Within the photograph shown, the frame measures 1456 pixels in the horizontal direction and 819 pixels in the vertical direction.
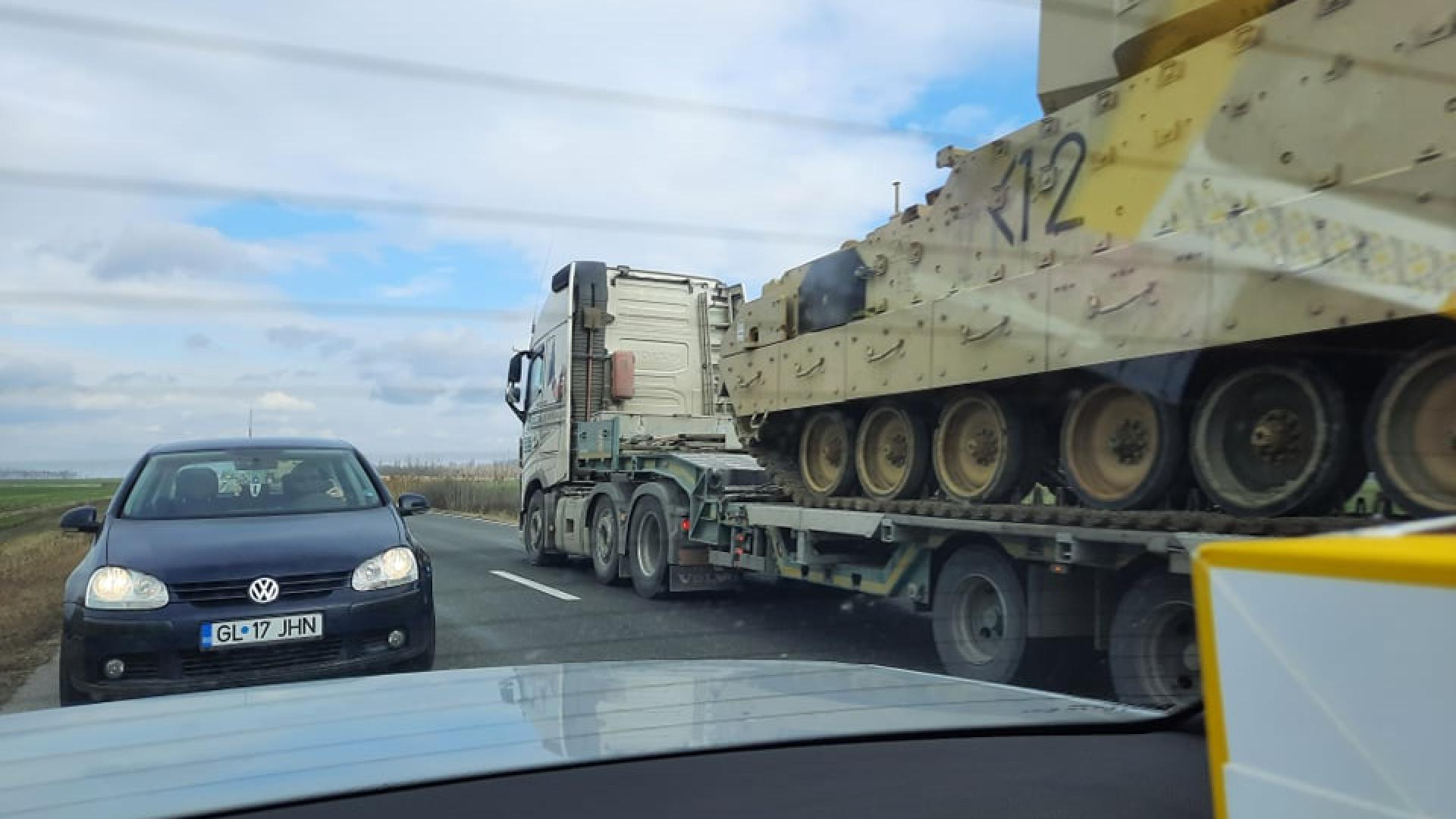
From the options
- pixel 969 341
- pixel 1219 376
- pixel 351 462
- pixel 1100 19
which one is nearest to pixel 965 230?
pixel 969 341

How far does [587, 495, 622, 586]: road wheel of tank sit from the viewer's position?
10656 millimetres

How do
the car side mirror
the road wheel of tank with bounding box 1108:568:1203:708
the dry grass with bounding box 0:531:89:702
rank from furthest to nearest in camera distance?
the dry grass with bounding box 0:531:89:702 → the car side mirror → the road wheel of tank with bounding box 1108:568:1203:708

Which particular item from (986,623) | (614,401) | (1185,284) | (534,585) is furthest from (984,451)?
(614,401)

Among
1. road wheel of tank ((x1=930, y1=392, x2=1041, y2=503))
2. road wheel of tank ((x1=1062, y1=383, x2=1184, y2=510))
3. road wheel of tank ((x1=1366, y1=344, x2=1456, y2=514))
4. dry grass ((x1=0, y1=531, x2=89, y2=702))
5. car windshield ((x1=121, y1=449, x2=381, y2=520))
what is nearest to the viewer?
road wheel of tank ((x1=1366, y1=344, x2=1456, y2=514))

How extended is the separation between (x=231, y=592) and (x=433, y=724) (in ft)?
11.1

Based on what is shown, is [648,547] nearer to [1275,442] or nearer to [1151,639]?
[1151,639]

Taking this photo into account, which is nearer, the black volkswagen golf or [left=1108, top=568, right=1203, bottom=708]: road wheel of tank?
[left=1108, top=568, right=1203, bottom=708]: road wheel of tank

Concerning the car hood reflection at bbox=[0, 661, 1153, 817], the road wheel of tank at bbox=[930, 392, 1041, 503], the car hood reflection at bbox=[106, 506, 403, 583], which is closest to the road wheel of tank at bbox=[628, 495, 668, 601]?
the road wheel of tank at bbox=[930, 392, 1041, 503]

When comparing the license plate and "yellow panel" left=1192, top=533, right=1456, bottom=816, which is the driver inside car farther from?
"yellow panel" left=1192, top=533, right=1456, bottom=816

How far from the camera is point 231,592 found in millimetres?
4984

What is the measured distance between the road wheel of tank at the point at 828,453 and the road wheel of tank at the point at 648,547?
1.71m

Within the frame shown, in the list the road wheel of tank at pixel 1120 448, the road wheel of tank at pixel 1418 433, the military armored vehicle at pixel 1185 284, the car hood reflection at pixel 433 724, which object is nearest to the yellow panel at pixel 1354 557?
the car hood reflection at pixel 433 724

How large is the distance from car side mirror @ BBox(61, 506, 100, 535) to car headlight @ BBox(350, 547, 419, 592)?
4.76 ft

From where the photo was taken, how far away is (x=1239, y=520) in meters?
4.49
